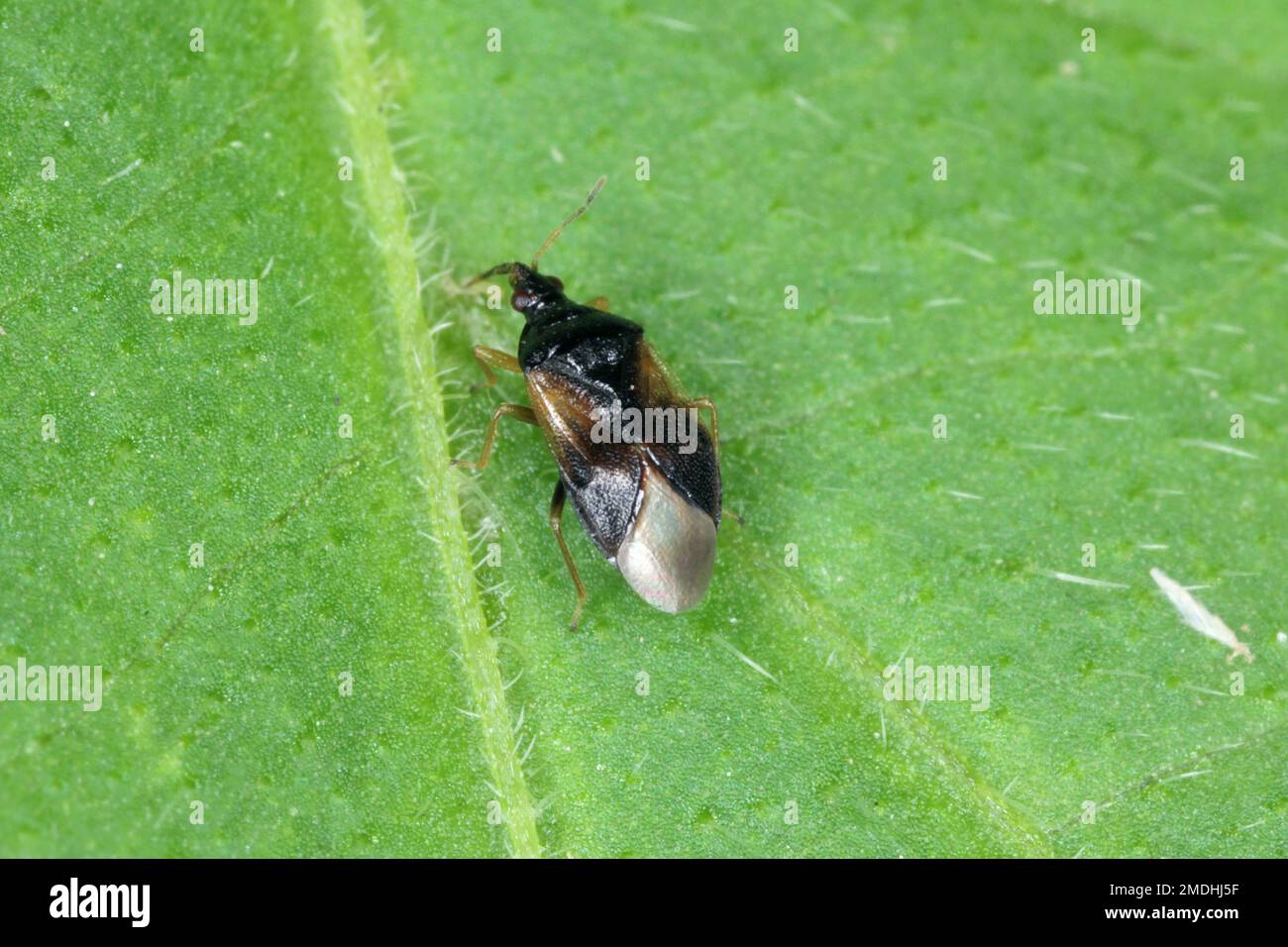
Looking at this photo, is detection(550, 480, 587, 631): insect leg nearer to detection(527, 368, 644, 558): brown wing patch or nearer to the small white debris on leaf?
detection(527, 368, 644, 558): brown wing patch

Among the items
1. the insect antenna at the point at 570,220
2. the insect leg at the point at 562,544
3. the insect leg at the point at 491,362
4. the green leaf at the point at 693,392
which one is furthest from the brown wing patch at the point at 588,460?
the insect antenna at the point at 570,220

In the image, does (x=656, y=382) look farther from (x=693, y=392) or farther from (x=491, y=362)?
(x=491, y=362)

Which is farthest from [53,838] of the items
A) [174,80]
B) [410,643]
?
[174,80]

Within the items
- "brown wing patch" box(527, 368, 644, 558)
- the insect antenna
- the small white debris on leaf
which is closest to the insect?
"brown wing patch" box(527, 368, 644, 558)

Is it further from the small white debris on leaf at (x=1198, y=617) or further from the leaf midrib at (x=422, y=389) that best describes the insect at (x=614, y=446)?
the small white debris on leaf at (x=1198, y=617)
